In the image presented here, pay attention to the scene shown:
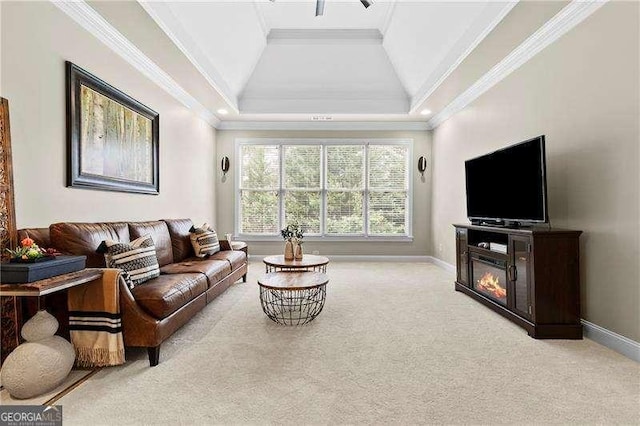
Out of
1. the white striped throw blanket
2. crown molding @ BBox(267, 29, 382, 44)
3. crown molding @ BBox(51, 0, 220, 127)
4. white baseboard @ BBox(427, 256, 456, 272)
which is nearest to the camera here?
the white striped throw blanket

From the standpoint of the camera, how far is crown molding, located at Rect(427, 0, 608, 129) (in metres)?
2.81

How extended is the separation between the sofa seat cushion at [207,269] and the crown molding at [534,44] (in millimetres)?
4022

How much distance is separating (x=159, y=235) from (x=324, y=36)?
12.7 ft

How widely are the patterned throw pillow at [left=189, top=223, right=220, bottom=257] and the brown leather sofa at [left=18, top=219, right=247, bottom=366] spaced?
0.42 metres

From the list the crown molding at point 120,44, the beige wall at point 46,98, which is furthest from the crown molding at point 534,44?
the beige wall at point 46,98

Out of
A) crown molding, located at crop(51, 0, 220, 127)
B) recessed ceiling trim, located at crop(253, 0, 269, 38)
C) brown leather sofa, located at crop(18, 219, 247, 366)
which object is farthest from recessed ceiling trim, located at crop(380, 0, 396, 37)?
brown leather sofa, located at crop(18, 219, 247, 366)

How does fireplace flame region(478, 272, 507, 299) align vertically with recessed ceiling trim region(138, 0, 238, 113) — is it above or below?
below

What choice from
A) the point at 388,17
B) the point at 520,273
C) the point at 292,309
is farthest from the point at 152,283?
the point at 388,17

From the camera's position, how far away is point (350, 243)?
669 centimetres

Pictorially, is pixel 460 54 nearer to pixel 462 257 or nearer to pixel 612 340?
pixel 462 257

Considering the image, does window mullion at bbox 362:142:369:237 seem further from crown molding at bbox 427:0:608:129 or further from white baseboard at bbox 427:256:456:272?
crown molding at bbox 427:0:608:129

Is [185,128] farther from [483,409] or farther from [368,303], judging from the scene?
[483,409]

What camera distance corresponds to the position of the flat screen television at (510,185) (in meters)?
3.00

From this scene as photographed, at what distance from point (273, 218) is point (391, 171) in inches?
101
